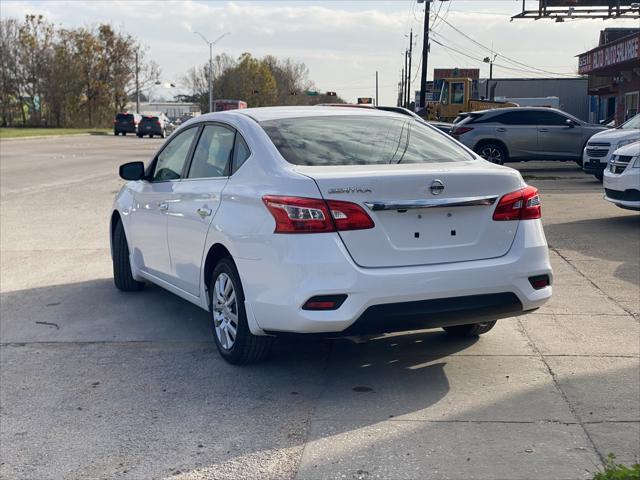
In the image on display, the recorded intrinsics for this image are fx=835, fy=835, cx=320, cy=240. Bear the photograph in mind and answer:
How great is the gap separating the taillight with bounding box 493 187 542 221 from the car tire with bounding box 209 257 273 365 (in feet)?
5.37

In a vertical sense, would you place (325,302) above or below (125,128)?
below

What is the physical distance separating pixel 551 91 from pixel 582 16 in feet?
131

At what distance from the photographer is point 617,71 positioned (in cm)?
3588

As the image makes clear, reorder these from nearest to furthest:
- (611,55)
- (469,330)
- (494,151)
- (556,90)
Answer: (469,330) < (494,151) < (611,55) < (556,90)

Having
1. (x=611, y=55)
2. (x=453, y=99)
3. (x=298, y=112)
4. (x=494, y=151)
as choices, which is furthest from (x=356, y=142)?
(x=453, y=99)

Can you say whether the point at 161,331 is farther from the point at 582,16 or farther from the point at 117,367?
the point at 582,16

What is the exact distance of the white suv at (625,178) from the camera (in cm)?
1102

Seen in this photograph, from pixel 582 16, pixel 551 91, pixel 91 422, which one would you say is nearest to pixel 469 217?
pixel 91 422

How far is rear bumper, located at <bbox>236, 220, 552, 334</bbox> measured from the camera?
464 cm

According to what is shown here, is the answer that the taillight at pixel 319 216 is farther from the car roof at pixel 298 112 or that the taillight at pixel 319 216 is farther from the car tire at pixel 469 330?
the car tire at pixel 469 330

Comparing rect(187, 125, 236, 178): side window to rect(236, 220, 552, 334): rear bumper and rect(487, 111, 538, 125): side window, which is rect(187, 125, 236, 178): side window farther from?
rect(487, 111, 538, 125): side window

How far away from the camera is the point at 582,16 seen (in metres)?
33.0

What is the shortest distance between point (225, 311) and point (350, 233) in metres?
1.22

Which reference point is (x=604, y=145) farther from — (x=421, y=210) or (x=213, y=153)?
(x=421, y=210)
